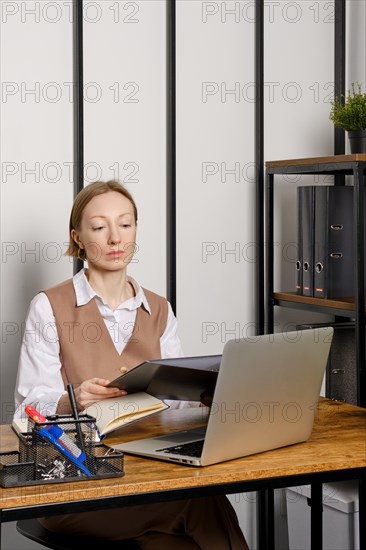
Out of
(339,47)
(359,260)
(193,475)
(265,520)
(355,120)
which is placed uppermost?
(339,47)

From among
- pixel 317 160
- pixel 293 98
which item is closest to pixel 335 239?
pixel 317 160

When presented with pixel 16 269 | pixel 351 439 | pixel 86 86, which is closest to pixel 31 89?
pixel 86 86

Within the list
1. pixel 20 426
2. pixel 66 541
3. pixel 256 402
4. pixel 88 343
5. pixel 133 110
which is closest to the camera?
pixel 256 402

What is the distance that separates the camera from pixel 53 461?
1.58 meters

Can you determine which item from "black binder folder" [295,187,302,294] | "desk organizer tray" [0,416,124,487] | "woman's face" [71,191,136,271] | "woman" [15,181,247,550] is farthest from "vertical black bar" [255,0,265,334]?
"desk organizer tray" [0,416,124,487]

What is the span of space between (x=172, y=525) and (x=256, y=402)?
42cm

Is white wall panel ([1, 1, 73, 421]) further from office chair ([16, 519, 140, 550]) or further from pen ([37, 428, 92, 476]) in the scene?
pen ([37, 428, 92, 476])

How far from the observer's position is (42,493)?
4.79 ft

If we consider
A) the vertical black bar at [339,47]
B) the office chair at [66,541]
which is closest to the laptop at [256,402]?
the office chair at [66,541]

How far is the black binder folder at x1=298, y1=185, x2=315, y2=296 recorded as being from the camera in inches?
122

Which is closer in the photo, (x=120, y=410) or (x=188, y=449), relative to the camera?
(x=188, y=449)

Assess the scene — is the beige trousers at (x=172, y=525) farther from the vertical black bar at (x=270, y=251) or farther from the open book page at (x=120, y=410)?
the vertical black bar at (x=270, y=251)

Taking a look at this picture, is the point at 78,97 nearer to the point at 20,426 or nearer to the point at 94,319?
the point at 94,319

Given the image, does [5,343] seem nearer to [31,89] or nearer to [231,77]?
[31,89]
